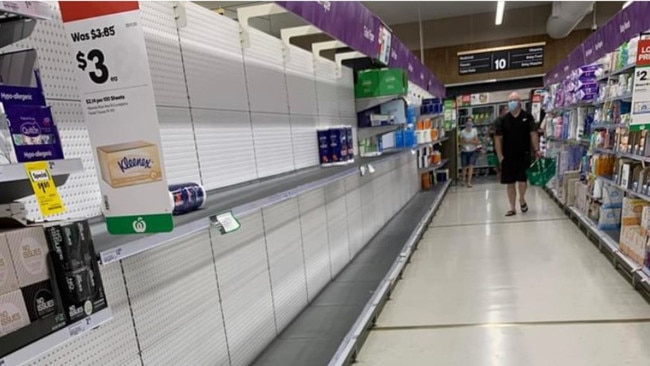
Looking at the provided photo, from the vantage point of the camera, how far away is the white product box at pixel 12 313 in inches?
34.2

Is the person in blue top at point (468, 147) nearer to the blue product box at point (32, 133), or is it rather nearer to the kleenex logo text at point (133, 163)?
the kleenex logo text at point (133, 163)

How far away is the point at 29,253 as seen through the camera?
3.06 ft

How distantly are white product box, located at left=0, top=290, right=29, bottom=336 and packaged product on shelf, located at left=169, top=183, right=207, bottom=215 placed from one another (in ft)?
2.55

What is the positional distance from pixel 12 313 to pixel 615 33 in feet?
20.5

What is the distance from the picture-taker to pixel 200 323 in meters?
2.16

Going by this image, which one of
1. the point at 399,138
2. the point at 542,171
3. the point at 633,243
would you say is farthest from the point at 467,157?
the point at 633,243

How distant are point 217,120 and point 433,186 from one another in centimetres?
814

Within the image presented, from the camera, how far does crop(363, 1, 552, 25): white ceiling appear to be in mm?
Answer: 9766

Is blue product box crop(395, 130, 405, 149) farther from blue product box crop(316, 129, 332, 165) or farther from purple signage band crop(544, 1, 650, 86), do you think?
purple signage band crop(544, 1, 650, 86)

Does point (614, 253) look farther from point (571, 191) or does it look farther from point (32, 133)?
point (32, 133)

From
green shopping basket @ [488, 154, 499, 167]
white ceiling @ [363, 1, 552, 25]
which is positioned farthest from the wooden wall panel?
green shopping basket @ [488, 154, 499, 167]

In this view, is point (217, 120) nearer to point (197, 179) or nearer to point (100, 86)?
point (197, 179)

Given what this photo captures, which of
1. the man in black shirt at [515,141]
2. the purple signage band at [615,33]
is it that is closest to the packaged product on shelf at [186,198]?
the purple signage band at [615,33]

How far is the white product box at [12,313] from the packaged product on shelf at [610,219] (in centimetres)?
564
